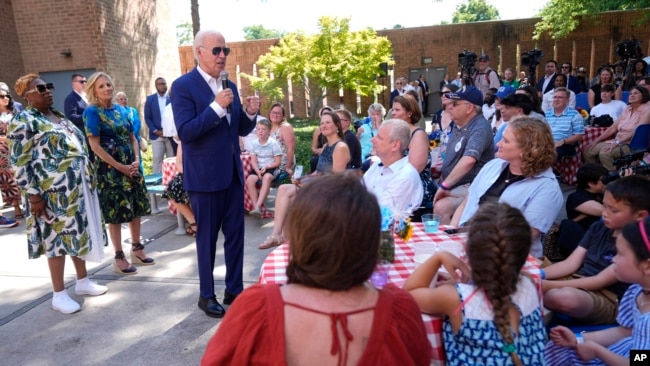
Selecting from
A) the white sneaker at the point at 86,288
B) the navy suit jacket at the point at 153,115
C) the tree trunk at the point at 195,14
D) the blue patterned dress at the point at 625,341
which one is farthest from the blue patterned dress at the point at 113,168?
the tree trunk at the point at 195,14

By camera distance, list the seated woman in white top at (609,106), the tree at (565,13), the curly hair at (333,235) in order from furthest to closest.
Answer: the tree at (565,13) → the seated woman in white top at (609,106) → the curly hair at (333,235)

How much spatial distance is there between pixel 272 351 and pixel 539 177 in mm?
1987

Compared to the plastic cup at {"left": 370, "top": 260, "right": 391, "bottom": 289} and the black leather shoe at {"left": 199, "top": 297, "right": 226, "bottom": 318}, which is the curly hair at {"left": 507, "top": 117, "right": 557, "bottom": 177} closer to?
the plastic cup at {"left": 370, "top": 260, "right": 391, "bottom": 289}

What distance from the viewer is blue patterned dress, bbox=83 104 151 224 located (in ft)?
11.8

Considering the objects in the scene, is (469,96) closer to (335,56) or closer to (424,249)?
(424,249)

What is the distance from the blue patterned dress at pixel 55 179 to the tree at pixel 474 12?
62186 millimetres

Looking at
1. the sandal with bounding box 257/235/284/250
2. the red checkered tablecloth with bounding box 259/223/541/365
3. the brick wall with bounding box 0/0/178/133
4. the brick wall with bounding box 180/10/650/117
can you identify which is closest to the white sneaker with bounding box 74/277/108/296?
the sandal with bounding box 257/235/284/250

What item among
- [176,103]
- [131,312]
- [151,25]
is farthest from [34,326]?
[151,25]

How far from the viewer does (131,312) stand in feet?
10.6

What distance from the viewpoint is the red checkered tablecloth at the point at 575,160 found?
19.6ft

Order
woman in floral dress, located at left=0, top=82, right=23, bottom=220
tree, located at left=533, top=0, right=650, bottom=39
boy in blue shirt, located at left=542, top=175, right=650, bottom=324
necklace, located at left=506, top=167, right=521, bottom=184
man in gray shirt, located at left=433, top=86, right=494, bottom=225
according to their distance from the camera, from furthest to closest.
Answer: tree, located at left=533, top=0, right=650, bottom=39 < woman in floral dress, located at left=0, top=82, right=23, bottom=220 < man in gray shirt, located at left=433, top=86, right=494, bottom=225 < necklace, located at left=506, top=167, right=521, bottom=184 < boy in blue shirt, located at left=542, top=175, right=650, bottom=324

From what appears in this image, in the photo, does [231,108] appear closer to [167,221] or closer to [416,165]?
[416,165]

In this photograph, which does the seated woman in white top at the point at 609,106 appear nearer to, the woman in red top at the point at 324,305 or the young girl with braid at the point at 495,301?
the young girl with braid at the point at 495,301

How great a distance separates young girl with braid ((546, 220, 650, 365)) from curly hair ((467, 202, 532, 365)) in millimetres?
593
